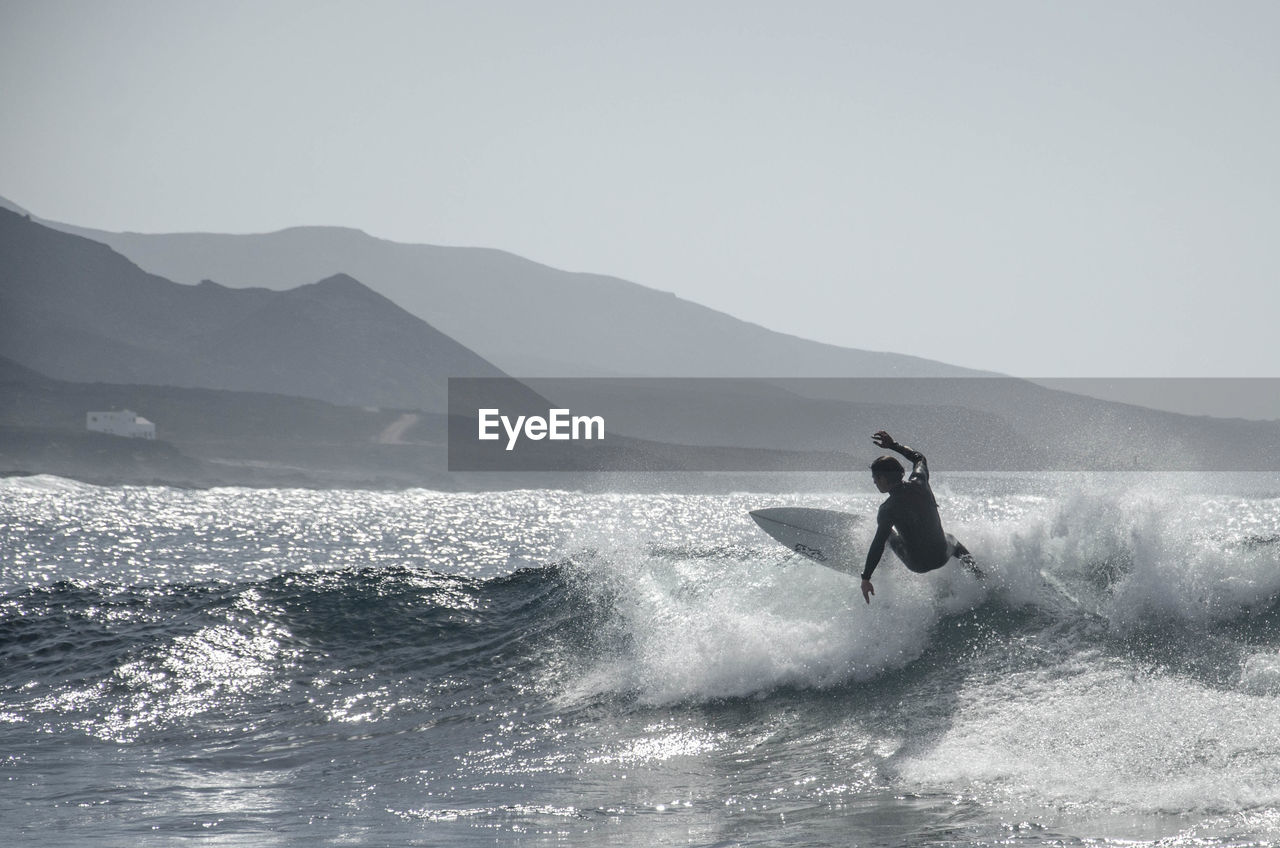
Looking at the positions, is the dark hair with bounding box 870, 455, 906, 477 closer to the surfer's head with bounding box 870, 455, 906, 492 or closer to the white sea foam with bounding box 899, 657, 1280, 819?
the surfer's head with bounding box 870, 455, 906, 492

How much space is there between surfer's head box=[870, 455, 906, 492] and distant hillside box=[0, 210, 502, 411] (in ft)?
543

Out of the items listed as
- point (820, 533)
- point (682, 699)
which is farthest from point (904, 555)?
point (682, 699)

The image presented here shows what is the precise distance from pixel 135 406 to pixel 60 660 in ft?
431

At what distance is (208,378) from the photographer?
170 m

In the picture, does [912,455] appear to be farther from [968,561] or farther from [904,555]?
[968,561]

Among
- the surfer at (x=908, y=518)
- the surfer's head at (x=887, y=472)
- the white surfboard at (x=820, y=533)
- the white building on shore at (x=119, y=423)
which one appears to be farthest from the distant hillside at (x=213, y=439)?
the surfer's head at (x=887, y=472)

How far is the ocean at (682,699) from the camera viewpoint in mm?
7477

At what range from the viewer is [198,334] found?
18300 centimetres

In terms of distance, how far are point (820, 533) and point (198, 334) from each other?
611 ft

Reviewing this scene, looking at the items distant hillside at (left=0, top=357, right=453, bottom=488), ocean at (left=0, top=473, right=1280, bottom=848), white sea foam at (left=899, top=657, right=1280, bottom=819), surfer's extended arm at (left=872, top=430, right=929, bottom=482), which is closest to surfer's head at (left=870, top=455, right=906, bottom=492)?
surfer's extended arm at (left=872, top=430, right=929, bottom=482)

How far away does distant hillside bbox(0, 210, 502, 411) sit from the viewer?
16675 cm

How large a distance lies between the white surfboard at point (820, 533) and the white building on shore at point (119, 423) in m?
115

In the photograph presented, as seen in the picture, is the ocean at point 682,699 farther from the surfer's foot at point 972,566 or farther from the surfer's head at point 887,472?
the surfer's head at point 887,472

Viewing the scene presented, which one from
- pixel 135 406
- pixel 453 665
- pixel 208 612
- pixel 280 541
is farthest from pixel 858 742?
pixel 135 406
